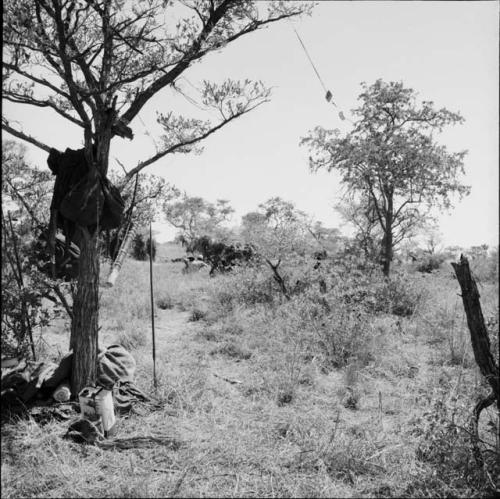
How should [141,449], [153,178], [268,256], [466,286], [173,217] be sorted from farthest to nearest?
1. [173,217]
2. [268,256]
3. [153,178]
4. [141,449]
5. [466,286]

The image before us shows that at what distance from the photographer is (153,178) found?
9086 millimetres

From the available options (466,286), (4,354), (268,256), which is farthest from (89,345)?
(268,256)

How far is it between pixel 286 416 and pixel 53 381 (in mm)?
2153

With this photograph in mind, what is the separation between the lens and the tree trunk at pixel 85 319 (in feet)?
12.1

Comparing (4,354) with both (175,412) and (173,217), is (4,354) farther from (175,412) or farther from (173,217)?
(173,217)

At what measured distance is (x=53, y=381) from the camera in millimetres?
3670

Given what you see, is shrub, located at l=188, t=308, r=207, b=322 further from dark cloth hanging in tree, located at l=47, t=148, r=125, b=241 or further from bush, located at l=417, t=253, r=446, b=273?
bush, located at l=417, t=253, r=446, b=273

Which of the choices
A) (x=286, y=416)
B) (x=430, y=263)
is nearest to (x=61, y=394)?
(x=286, y=416)

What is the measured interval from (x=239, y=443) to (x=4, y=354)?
2.24 m

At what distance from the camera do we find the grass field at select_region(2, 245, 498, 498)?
2.72m

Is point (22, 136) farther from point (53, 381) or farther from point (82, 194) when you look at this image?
point (53, 381)

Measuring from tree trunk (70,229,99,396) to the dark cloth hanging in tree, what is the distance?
0.18 meters

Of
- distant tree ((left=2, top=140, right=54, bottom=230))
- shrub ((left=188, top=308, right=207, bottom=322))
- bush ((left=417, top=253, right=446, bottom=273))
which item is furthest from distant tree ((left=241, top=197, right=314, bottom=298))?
bush ((left=417, top=253, right=446, bottom=273))

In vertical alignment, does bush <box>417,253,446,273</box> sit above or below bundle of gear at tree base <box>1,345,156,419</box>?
above
